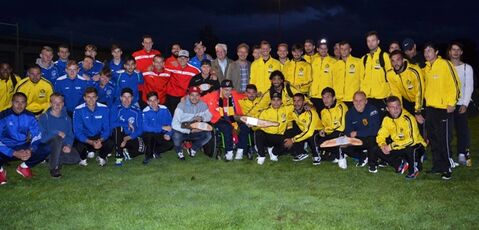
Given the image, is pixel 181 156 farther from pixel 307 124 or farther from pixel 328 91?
pixel 328 91

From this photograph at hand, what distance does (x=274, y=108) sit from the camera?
8047 mm

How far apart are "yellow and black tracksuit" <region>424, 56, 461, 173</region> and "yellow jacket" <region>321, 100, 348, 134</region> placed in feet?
5.12

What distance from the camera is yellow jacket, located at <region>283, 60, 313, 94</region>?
8695 mm

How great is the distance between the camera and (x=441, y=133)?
21.0 ft

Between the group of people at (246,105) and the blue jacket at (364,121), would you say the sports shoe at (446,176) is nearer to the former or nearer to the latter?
the group of people at (246,105)

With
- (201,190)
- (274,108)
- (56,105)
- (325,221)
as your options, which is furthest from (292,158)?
(56,105)

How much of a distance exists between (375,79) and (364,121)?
817mm

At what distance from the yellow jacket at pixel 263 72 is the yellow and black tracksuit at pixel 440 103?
3.17 meters

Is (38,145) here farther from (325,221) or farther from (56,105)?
(325,221)

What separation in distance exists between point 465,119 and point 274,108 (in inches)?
129

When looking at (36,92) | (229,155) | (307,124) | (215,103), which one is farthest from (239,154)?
(36,92)

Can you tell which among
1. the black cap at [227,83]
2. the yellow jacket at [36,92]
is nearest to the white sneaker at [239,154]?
the black cap at [227,83]

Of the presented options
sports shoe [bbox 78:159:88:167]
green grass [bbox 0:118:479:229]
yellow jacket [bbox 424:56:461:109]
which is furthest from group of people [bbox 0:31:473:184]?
green grass [bbox 0:118:479:229]

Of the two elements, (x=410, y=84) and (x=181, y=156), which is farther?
(x=181, y=156)
